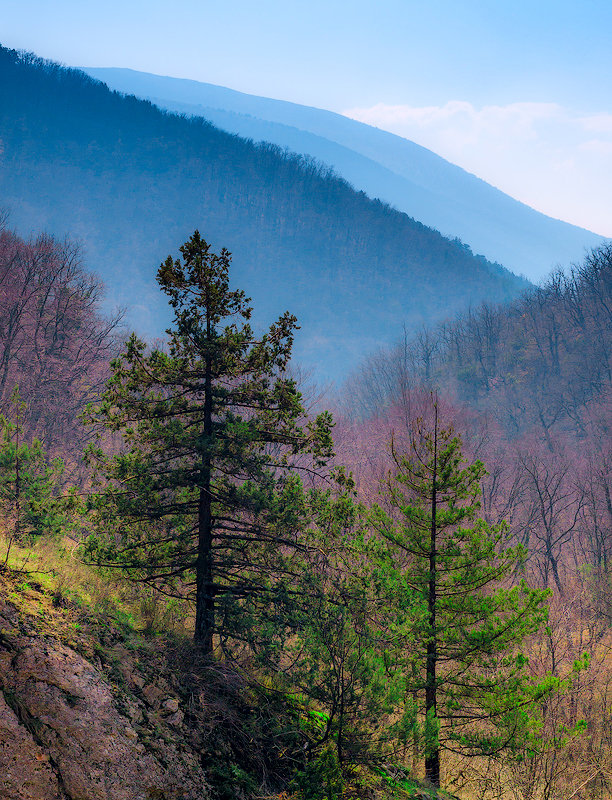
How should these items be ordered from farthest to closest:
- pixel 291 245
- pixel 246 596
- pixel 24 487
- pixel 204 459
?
1. pixel 291 245
2. pixel 24 487
3. pixel 204 459
4. pixel 246 596

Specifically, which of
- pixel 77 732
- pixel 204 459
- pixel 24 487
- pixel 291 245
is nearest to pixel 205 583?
pixel 204 459

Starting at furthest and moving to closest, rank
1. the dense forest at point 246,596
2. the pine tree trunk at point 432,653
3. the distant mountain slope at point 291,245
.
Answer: the distant mountain slope at point 291,245
the pine tree trunk at point 432,653
the dense forest at point 246,596

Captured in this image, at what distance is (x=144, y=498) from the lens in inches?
286

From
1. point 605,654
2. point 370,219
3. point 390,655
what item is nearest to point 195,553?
point 390,655

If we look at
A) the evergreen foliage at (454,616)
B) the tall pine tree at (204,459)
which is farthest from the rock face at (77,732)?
the evergreen foliage at (454,616)

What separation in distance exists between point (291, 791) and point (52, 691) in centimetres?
258

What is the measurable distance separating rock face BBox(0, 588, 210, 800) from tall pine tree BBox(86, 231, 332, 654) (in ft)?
5.18

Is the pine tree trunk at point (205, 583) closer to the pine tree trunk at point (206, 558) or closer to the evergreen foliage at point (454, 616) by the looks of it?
the pine tree trunk at point (206, 558)

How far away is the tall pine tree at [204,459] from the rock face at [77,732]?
1577mm

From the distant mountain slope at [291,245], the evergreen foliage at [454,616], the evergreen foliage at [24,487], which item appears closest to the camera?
the evergreen foliage at [454,616]

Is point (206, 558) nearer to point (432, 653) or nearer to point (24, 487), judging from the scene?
point (432, 653)

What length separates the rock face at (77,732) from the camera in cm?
448

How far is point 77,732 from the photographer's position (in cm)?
488

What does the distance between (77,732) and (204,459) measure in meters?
3.39
